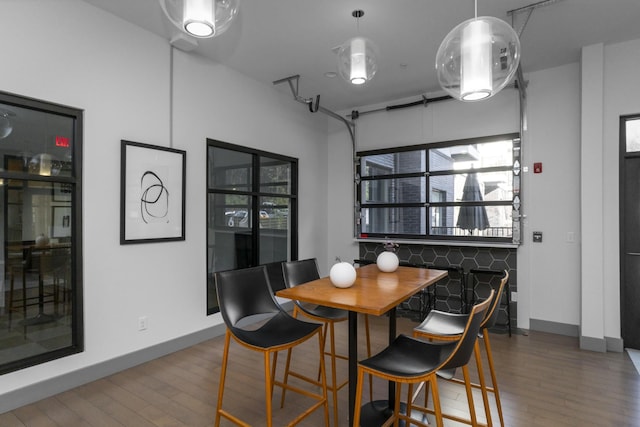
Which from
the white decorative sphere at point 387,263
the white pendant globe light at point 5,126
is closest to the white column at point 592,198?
the white decorative sphere at point 387,263

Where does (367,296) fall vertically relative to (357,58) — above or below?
below

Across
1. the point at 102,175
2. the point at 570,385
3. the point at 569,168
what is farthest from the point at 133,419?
the point at 569,168

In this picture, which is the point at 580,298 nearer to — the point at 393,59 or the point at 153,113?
the point at 393,59

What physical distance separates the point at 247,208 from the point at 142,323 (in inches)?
70.3

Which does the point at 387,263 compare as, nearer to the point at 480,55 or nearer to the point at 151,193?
the point at 480,55

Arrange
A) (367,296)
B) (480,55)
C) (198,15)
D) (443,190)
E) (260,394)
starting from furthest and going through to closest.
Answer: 1. (443,190)
2. (260,394)
3. (367,296)
4. (480,55)
5. (198,15)

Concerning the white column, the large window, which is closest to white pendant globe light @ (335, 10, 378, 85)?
the large window

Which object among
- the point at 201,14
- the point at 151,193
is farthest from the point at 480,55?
the point at 151,193

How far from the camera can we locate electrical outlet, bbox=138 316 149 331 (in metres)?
3.17

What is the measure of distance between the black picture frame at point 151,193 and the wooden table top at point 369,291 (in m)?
1.80

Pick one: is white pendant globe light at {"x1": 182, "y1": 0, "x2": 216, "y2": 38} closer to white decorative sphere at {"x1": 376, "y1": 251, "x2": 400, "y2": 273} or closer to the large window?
white decorative sphere at {"x1": 376, "y1": 251, "x2": 400, "y2": 273}

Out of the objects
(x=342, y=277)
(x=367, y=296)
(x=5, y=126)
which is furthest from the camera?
(x=5, y=126)

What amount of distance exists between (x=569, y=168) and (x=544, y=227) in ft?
2.33

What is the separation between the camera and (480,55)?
1.78 metres
